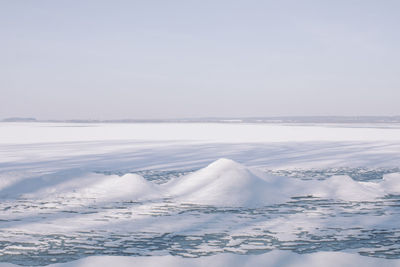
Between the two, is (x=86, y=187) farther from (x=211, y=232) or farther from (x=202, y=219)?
(x=211, y=232)

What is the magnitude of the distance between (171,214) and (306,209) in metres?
1.76

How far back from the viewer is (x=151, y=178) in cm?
843

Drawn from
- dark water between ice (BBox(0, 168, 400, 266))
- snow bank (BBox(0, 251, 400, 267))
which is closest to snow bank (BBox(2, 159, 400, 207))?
dark water between ice (BBox(0, 168, 400, 266))

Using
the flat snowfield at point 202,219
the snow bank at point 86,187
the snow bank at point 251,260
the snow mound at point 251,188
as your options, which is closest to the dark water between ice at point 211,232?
the flat snowfield at point 202,219

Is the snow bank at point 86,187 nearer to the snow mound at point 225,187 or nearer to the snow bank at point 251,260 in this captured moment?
the snow mound at point 225,187

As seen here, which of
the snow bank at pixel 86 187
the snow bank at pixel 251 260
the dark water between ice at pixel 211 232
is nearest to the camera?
the snow bank at pixel 251 260

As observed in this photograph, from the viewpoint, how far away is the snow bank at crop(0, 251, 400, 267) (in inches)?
129

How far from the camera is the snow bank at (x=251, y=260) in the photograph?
328cm

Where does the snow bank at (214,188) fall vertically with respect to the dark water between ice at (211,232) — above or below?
above

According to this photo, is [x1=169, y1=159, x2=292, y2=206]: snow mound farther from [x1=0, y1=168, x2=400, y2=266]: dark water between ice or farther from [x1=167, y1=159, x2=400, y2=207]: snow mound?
[x1=0, y1=168, x2=400, y2=266]: dark water between ice

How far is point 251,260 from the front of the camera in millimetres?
3373

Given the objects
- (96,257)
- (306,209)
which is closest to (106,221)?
(96,257)

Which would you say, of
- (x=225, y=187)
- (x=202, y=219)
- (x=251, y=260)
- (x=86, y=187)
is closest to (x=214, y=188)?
(x=225, y=187)

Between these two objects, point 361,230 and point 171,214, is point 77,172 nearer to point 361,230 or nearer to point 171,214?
point 171,214
